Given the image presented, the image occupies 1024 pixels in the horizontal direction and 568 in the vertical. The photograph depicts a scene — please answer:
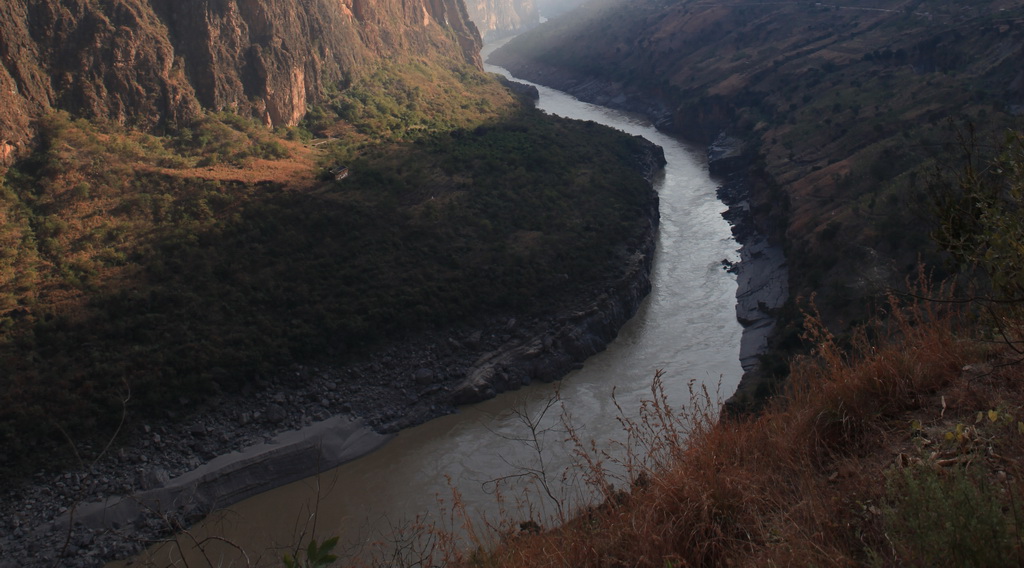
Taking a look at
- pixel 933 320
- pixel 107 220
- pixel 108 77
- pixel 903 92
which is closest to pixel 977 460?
pixel 933 320

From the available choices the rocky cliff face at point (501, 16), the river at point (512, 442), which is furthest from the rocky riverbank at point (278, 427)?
the rocky cliff face at point (501, 16)

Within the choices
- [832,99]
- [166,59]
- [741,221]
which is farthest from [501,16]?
[166,59]

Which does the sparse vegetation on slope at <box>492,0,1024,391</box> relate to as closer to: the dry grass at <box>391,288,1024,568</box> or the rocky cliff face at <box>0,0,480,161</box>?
the dry grass at <box>391,288,1024,568</box>

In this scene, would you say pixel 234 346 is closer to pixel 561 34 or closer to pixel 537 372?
pixel 537 372

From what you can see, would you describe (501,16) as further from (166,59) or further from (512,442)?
Result: (512,442)

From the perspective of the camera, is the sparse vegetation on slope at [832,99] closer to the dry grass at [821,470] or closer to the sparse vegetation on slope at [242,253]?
the dry grass at [821,470]

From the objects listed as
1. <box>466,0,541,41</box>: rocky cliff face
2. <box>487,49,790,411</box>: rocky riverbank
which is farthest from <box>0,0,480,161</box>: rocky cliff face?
<box>466,0,541,41</box>: rocky cliff face
